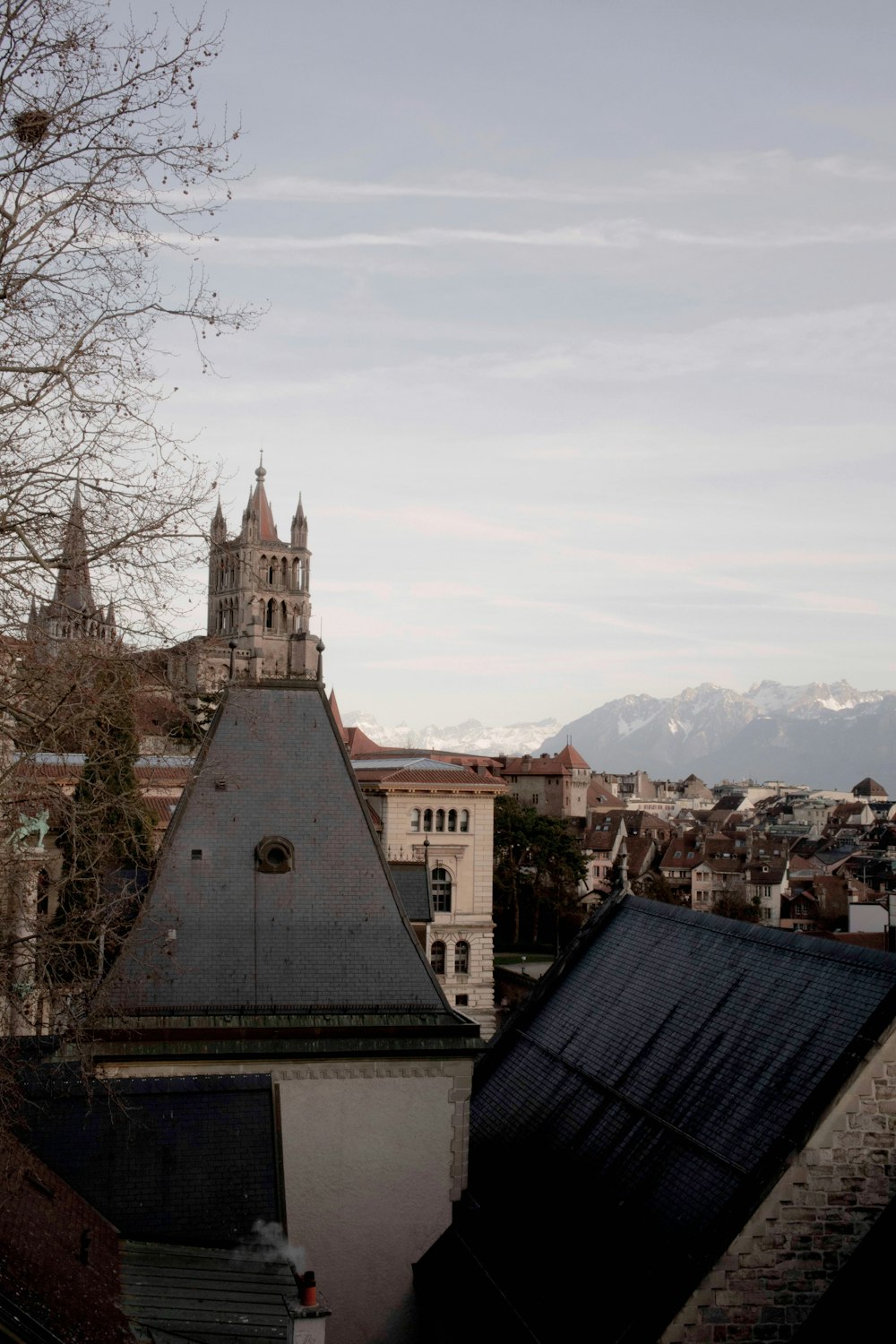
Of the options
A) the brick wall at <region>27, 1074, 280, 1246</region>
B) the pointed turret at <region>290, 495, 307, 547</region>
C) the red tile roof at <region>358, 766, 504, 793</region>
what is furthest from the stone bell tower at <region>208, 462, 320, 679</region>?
the brick wall at <region>27, 1074, 280, 1246</region>

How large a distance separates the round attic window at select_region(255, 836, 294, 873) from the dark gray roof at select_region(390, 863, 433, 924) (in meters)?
3.03

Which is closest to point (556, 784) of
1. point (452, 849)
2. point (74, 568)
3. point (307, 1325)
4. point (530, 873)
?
point (530, 873)

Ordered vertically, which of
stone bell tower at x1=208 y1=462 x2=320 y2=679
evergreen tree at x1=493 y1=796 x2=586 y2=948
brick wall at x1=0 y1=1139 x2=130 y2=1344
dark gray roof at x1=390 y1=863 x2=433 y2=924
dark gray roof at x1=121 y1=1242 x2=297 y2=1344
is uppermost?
stone bell tower at x1=208 y1=462 x2=320 y2=679

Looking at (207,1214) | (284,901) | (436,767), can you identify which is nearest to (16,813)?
(207,1214)

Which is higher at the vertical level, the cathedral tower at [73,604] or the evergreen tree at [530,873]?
the cathedral tower at [73,604]

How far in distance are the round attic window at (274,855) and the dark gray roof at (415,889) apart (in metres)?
3.03

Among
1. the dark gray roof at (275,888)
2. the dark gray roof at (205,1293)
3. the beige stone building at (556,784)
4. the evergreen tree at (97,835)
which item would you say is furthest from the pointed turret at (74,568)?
the beige stone building at (556,784)

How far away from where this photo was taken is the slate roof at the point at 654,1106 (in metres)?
11.8

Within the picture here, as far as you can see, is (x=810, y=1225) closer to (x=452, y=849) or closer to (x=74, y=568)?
(x=74, y=568)

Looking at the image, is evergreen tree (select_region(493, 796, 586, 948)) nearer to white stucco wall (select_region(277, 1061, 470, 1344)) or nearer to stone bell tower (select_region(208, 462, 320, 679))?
stone bell tower (select_region(208, 462, 320, 679))

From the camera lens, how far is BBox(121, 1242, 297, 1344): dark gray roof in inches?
411

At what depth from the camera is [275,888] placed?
16094 millimetres

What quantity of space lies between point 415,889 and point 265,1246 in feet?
26.6

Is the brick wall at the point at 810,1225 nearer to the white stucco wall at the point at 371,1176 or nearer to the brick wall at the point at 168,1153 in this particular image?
the brick wall at the point at 168,1153
